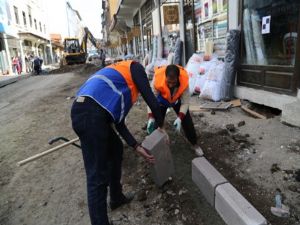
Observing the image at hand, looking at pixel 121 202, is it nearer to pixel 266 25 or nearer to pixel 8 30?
pixel 266 25

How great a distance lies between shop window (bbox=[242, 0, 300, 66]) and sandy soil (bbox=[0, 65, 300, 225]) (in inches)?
46.0

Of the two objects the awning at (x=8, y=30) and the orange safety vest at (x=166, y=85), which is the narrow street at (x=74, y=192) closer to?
the orange safety vest at (x=166, y=85)

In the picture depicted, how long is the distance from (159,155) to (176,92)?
86cm

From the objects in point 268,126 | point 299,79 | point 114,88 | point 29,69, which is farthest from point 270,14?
point 29,69

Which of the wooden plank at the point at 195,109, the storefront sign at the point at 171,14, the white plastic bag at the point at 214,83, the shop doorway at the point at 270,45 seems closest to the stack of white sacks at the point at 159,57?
the storefront sign at the point at 171,14

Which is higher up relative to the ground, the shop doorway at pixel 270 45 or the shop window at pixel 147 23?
the shop window at pixel 147 23

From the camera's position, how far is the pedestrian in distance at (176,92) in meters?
2.96

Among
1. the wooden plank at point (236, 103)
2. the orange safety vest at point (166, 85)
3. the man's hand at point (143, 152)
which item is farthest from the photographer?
the wooden plank at point (236, 103)

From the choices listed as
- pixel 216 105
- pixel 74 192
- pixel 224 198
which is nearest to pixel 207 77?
pixel 216 105

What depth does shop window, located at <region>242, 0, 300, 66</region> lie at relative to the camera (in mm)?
4348

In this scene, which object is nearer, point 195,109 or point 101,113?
point 101,113

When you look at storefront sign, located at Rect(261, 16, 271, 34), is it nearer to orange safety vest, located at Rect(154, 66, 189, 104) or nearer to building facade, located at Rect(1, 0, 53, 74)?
orange safety vest, located at Rect(154, 66, 189, 104)

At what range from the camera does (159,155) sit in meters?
2.65

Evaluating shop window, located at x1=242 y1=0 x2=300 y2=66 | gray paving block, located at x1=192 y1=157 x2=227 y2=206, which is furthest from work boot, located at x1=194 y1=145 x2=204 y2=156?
shop window, located at x1=242 y1=0 x2=300 y2=66
